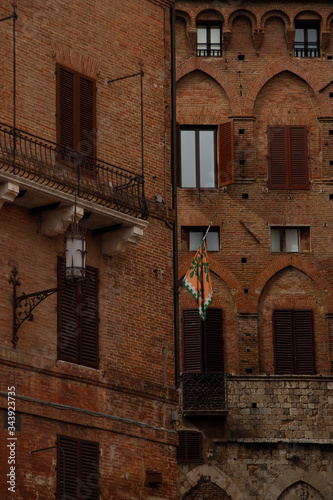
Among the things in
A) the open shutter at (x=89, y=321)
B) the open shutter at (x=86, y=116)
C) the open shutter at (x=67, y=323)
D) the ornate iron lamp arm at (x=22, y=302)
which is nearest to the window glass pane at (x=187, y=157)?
the open shutter at (x=86, y=116)

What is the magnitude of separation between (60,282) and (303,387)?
16.8 m

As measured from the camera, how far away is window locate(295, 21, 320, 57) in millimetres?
44000

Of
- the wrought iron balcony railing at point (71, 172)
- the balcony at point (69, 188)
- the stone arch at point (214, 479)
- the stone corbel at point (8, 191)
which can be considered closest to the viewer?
the stone corbel at point (8, 191)

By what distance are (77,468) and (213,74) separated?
20093 millimetres

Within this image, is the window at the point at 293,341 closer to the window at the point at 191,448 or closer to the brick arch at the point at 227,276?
the brick arch at the point at 227,276

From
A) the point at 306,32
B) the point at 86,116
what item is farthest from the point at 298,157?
the point at 86,116

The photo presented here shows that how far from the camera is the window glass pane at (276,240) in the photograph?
4269 centimetres

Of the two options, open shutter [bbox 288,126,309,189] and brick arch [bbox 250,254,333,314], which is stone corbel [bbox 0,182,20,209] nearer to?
brick arch [bbox 250,254,333,314]

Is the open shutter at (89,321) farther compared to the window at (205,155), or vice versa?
the window at (205,155)

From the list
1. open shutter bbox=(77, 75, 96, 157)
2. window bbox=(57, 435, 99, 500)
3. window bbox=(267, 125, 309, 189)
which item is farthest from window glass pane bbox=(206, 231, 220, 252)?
window bbox=(57, 435, 99, 500)

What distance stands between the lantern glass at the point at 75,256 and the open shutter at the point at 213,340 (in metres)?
17.2

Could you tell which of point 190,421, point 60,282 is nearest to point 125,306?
point 60,282

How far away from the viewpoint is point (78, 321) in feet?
87.1

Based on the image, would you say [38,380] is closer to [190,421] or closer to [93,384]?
[93,384]
